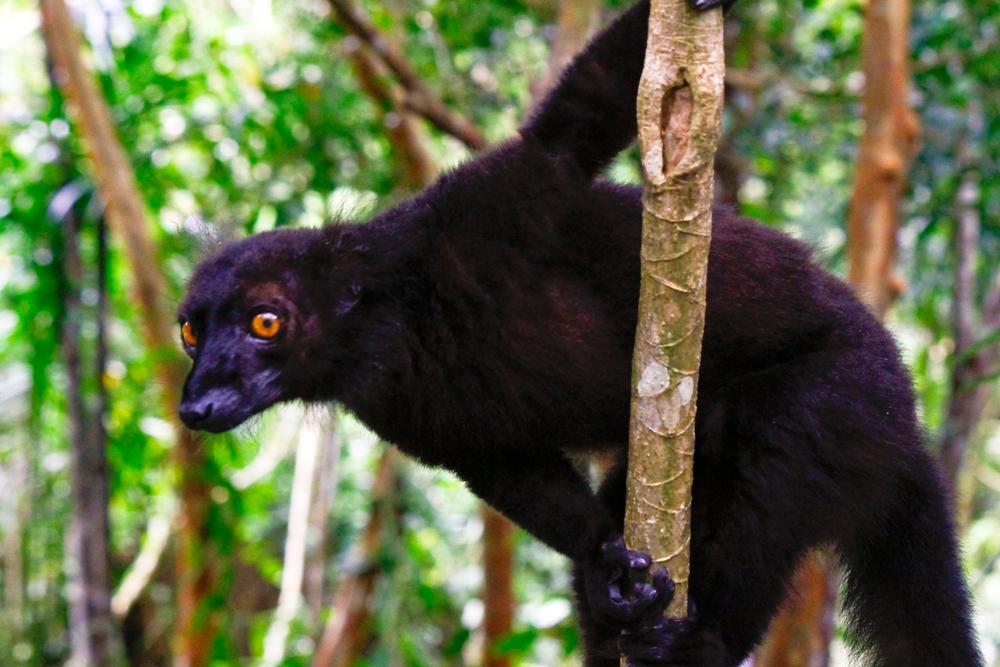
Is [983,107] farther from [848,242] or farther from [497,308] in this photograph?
[497,308]

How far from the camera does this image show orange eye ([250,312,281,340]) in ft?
11.0

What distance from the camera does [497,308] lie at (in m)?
3.44

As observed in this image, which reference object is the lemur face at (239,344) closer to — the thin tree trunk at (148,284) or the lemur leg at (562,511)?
the lemur leg at (562,511)

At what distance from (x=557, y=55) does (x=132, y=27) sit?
249 cm

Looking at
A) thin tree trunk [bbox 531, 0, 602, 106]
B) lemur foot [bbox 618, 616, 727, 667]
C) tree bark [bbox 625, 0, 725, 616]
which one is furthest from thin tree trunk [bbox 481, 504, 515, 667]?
tree bark [bbox 625, 0, 725, 616]

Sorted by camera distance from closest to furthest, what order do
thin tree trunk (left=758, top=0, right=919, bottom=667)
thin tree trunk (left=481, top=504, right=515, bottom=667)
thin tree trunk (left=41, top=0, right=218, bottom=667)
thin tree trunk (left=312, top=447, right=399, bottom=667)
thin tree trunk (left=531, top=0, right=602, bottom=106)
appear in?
1. thin tree trunk (left=758, top=0, right=919, bottom=667)
2. thin tree trunk (left=531, top=0, right=602, bottom=106)
3. thin tree trunk (left=41, top=0, right=218, bottom=667)
4. thin tree trunk (left=481, top=504, right=515, bottom=667)
5. thin tree trunk (left=312, top=447, right=399, bottom=667)

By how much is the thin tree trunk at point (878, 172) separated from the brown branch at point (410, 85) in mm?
1938

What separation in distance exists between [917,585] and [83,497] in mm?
4648

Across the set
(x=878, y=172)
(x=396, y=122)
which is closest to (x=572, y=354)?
(x=878, y=172)

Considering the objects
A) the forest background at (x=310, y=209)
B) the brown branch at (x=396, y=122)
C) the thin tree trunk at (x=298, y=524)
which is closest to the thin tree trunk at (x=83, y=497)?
the forest background at (x=310, y=209)

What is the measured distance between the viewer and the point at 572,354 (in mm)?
3418

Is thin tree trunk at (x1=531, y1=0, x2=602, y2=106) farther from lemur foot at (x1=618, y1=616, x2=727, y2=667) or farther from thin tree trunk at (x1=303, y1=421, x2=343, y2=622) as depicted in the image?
lemur foot at (x1=618, y1=616, x2=727, y2=667)

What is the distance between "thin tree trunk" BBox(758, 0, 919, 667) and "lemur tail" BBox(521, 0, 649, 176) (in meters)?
2.41

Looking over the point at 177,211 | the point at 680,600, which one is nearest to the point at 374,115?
Result: the point at 177,211
